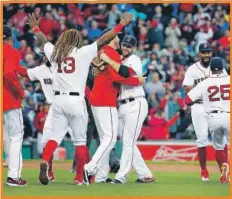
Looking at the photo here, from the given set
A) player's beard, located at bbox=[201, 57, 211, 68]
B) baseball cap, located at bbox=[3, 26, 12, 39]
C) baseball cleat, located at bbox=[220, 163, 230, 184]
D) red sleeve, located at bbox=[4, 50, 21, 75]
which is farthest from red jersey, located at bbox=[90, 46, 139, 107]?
baseball cleat, located at bbox=[220, 163, 230, 184]

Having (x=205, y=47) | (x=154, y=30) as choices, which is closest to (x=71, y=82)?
(x=205, y=47)

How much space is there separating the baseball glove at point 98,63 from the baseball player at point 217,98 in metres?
1.63

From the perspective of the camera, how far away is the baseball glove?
40.8 ft

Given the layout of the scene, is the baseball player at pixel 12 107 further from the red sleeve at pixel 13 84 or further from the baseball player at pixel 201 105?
the baseball player at pixel 201 105

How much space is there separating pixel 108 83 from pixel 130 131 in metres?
0.82

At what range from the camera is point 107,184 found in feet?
40.8

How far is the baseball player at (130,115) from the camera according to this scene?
493 inches

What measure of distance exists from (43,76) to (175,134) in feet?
30.4

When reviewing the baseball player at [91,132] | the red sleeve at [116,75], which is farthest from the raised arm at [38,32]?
the baseball player at [91,132]

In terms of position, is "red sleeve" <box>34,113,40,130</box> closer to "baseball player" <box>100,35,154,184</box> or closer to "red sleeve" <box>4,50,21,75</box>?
"baseball player" <box>100,35,154,184</box>

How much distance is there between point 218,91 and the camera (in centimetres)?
1313

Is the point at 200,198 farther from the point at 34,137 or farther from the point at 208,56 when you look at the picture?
the point at 34,137

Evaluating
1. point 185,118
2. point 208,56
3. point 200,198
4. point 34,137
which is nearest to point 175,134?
point 185,118

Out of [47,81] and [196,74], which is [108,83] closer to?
[47,81]
